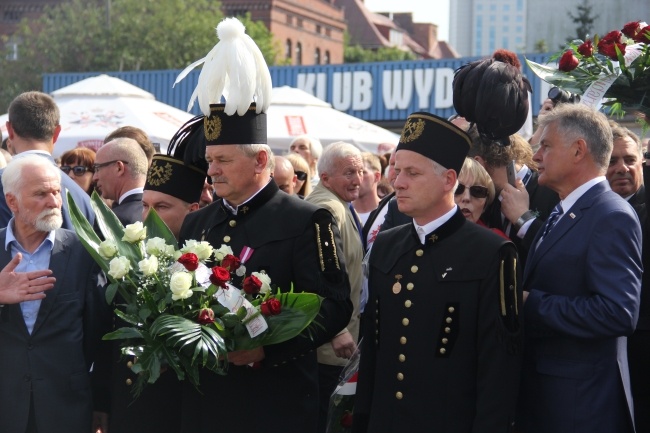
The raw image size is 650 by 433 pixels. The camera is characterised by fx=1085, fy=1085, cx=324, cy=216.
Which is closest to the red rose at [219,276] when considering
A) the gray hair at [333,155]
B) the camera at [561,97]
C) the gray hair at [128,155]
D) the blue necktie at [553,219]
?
the blue necktie at [553,219]

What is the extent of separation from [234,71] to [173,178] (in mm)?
1060

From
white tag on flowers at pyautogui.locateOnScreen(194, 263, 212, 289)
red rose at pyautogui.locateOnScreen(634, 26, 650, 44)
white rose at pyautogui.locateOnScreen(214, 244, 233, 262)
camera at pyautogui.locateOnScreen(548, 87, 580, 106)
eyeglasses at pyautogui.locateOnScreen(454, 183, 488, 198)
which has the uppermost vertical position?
red rose at pyautogui.locateOnScreen(634, 26, 650, 44)

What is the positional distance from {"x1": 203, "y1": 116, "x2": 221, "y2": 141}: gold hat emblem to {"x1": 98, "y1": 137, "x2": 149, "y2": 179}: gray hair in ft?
6.06

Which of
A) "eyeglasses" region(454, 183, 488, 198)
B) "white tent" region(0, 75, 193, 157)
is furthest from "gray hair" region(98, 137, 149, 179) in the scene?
"white tent" region(0, 75, 193, 157)

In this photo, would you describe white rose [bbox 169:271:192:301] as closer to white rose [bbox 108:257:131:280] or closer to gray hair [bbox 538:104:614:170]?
white rose [bbox 108:257:131:280]

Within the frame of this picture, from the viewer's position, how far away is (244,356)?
4.19 meters

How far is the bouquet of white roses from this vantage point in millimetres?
3994

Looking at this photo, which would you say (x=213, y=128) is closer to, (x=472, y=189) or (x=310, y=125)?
(x=472, y=189)

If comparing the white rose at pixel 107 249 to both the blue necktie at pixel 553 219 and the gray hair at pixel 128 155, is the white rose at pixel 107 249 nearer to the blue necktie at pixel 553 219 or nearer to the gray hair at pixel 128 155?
the blue necktie at pixel 553 219

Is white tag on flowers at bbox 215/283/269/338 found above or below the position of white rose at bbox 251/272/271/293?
below

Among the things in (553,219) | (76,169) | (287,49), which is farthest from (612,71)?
(287,49)

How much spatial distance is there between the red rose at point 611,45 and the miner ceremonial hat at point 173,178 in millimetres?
2009

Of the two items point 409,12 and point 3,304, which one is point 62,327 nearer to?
point 3,304

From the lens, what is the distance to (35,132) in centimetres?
617
